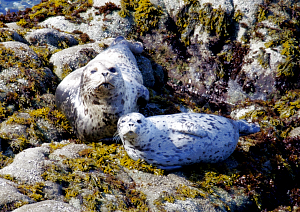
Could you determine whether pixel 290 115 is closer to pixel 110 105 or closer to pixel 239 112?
pixel 239 112

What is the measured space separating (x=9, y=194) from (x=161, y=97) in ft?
12.8

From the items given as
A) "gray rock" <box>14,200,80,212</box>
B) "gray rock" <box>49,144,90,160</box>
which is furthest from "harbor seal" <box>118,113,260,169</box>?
"gray rock" <box>14,200,80,212</box>

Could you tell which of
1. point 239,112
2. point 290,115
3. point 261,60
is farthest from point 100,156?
point 261,60

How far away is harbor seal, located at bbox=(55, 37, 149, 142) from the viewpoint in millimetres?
4719

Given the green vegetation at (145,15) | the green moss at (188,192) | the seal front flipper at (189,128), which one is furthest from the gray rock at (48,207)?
the green vegetation at (145,15)

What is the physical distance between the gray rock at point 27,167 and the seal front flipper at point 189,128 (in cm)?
195

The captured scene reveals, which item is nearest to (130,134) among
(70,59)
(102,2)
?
(70,59)

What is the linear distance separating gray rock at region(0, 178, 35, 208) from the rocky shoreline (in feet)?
0.05

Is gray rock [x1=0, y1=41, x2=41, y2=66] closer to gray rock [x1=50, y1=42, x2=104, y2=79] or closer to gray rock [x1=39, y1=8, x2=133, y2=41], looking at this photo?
gray rock [x1=50, y1=42, x2=104, y2=79]

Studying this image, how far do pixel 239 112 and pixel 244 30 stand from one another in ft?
7.44

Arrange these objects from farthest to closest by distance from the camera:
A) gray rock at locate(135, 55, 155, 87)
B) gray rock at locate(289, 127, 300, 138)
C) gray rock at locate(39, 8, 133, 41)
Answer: gray rock at locate(39, 8, 133, 41) < gray rock at locate(135, 55, 155, 87) < gray rock at locate(289, 127, 300, 138)

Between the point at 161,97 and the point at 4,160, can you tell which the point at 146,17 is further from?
the point at 4,160

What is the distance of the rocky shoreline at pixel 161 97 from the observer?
401cm

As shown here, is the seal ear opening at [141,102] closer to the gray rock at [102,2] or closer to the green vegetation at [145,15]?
the green vegetation at [145,15]
